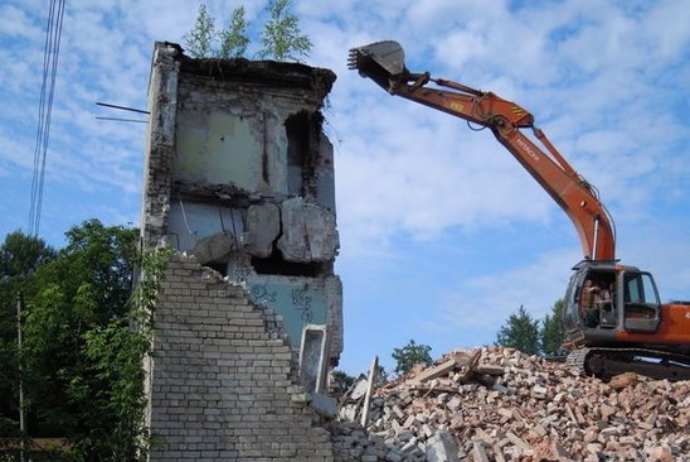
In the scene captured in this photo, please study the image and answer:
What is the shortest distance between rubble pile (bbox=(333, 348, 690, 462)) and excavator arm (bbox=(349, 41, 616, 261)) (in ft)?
9.77

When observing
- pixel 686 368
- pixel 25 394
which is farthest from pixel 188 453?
pixel 686 368

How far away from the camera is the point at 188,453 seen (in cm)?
720

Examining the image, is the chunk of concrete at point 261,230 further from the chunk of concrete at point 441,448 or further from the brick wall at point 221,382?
the brick wall at point 221,382

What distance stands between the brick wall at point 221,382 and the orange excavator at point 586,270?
7667 mm

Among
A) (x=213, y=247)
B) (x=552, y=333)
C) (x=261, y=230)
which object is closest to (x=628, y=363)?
(x=261, y=230)

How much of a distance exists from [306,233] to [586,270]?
5161 millimetres

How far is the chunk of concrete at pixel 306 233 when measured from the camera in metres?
15.2

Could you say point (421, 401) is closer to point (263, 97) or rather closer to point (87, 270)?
point (87, 270)

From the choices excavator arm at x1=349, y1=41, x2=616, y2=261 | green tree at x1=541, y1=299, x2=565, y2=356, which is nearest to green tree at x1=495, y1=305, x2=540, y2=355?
green tree at x1=541, y1=299, x2=565, y2=356

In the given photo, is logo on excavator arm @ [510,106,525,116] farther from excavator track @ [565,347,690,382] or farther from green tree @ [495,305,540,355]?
green tree @ [495,305,540,355]

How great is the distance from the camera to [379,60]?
628 inches

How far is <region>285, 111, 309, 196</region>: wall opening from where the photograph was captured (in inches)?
641

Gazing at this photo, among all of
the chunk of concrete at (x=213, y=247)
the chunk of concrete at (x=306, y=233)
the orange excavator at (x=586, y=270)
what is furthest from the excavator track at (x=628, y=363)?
the chunk of concrete at (x=213, y=247)

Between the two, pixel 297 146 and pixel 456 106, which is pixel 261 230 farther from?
pixel 456 106
